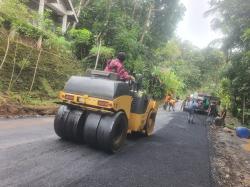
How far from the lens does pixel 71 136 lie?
7.85 m

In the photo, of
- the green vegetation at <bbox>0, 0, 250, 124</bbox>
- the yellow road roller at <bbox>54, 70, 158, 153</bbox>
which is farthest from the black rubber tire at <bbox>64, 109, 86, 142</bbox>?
the green vegetation at <bbox>0, 0, 250, 124</bbox>

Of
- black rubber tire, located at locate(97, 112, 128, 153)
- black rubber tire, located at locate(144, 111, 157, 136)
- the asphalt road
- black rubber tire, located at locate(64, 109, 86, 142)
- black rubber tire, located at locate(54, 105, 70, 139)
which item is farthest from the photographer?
black rubber tire, located at locate(144, 111, 157, 136)

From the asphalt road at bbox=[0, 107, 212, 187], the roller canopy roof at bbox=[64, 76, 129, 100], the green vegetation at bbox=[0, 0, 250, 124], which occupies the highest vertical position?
the green vegetation at bbox=[0, 0, 250, 124]

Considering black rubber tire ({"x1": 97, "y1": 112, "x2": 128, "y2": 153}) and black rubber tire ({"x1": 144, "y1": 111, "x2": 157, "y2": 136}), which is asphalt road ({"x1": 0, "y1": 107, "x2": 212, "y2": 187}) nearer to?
black rubber tire ({"x1": 97, "y1": 112, "x2": 128, "y2": 153})

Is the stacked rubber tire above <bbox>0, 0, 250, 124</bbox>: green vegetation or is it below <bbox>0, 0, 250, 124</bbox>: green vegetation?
below

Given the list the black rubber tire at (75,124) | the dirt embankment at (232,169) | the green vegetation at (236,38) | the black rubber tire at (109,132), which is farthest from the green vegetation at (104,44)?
the black rubber tire at (109,132)

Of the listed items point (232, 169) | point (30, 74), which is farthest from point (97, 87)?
point (30, 74)

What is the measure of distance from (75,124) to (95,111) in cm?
54

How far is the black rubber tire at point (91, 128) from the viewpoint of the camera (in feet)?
24.4

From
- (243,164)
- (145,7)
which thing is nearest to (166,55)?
(145,7)

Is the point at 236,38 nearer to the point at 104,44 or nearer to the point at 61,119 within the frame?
the point at 104,44

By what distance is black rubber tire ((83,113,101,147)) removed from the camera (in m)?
7.43

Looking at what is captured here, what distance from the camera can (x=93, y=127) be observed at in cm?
743

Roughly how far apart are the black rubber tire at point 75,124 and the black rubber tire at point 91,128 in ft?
0.65
